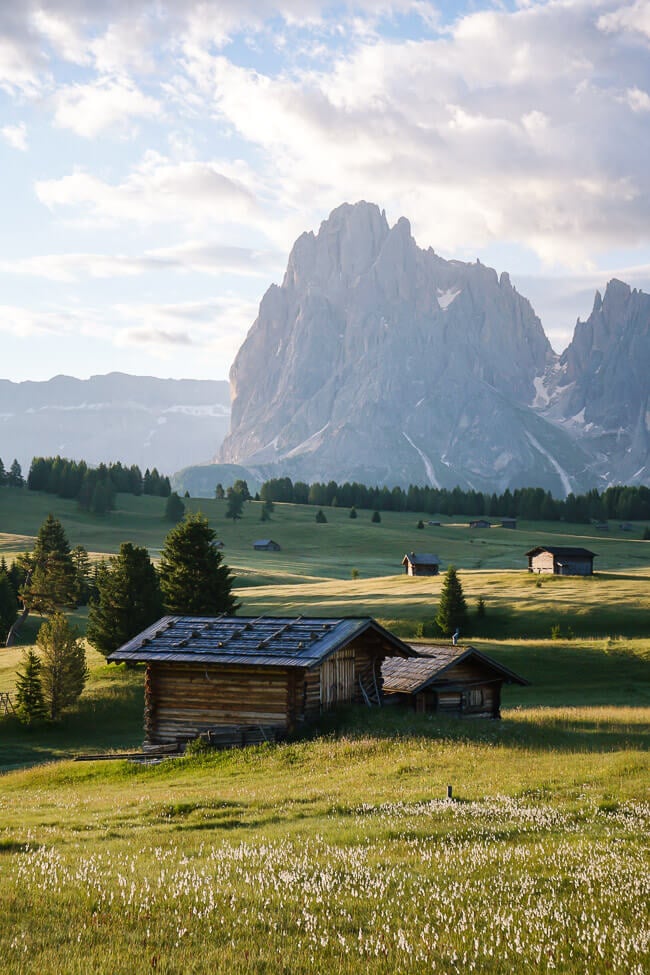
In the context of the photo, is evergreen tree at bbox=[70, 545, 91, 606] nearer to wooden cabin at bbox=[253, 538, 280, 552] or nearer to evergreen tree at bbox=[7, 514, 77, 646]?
evergreen tree at bbox=[7, 514, 77, 646]

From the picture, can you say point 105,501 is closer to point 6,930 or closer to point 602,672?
point 602,672

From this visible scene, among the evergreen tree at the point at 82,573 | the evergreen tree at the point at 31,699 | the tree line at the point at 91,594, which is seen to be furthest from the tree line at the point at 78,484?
the evergreen tree at the point at 31,699

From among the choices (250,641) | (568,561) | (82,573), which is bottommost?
(82,573)

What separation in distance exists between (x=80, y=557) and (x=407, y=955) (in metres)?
82.4

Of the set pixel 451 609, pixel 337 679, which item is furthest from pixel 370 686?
pixel 451 609

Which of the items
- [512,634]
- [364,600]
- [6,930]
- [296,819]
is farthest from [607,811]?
[364,600]

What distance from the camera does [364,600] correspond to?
79.9 metres

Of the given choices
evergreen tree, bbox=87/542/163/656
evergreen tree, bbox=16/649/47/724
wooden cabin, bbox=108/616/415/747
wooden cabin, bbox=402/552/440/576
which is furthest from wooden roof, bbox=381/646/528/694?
wooden cabin, bbox=402/552/440/576

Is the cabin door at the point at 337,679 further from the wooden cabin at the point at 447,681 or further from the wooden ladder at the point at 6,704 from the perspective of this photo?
the wooden ladder at the point at 6,704

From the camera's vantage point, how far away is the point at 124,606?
2254 inches

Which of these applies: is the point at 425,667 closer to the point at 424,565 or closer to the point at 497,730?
the point at 497,730

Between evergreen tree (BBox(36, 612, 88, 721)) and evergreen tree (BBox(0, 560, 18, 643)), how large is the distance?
32.2 metres

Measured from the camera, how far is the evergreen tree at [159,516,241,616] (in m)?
59.6

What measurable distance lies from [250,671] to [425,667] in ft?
33.8
